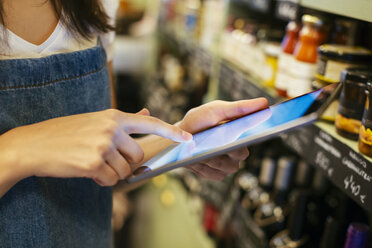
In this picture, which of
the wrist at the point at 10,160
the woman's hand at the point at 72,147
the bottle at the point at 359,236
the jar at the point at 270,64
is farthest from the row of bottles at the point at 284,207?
the wrist at the point at 10,160

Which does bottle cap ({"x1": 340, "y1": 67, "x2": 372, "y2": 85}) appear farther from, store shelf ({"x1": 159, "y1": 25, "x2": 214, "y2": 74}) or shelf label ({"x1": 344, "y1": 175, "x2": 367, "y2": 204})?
store shelf ({"x1": 159, "y1": 25, "x2": 214, "y2": 74})

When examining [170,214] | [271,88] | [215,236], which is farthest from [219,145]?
[170,214]

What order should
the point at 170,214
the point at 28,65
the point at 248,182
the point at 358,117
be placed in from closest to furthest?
1. the point at 28,65
2. the point at 358,117
3. the point at 248,182
4. the point at 170,214

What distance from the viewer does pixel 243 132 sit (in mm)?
606

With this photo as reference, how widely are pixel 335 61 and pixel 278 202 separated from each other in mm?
583

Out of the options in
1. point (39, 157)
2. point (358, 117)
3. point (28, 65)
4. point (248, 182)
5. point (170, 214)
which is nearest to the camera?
point (39, 157)

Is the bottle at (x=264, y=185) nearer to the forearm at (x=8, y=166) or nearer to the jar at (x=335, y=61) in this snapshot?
the jar at (x=335, y=61)

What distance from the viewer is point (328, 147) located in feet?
2.88

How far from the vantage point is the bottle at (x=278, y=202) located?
1.27m

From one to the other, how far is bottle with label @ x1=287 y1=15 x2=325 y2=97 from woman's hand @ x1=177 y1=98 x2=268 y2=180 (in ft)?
1.26

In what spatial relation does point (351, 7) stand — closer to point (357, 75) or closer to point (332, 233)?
point (357, 75)

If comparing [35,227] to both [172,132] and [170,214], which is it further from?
[170,214]

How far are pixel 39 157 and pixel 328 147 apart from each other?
0.60m

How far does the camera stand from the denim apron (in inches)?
26.3
